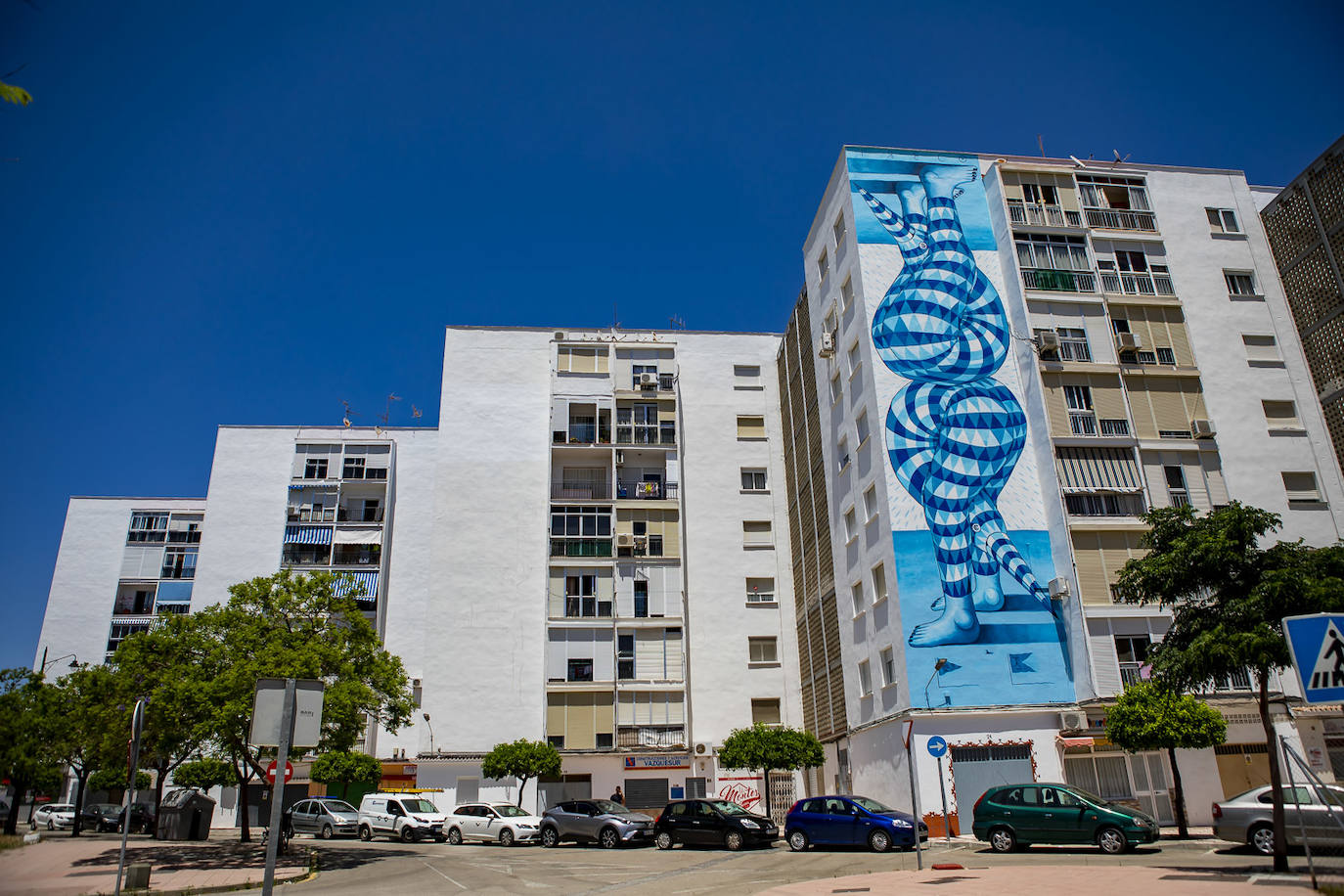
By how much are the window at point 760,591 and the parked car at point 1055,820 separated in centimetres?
2244

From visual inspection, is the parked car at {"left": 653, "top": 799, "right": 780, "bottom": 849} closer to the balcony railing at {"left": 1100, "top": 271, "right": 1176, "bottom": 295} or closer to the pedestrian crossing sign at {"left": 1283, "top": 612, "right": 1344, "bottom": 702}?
the pedestrian crossing sign at {"left": 1283, "top": 612, "right": 1344, "bottom": 702}

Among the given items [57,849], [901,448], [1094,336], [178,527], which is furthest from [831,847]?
[178,527]

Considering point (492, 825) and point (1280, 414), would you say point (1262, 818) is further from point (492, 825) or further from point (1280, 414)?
point (492, 825)

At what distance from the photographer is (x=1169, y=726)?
2423 cm

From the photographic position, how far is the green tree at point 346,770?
43031 millimetres

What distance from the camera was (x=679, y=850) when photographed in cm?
2675

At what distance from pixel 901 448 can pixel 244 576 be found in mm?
39728

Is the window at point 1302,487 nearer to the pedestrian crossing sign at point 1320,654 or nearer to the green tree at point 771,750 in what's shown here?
the green tree at point 771,750

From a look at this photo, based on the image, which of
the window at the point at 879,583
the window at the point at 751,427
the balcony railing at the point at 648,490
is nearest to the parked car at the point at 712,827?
the window at the point at 879,583

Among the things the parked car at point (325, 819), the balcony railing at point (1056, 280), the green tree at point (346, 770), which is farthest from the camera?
the green tree at point (346, 770)

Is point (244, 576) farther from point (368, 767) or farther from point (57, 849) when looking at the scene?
point (57, 849)

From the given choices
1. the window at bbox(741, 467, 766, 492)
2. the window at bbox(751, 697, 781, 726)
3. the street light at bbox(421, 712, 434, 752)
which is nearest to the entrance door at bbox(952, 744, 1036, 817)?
the window at bbox(751, 697, 781, 726)

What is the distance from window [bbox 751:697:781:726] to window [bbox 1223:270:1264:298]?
2652cm

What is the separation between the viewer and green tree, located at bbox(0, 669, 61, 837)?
36094mm
